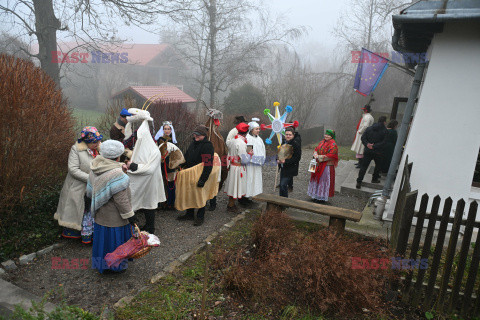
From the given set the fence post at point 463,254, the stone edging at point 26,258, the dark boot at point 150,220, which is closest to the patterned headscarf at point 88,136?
the dark boot at point 150,220

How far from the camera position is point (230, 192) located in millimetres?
6387

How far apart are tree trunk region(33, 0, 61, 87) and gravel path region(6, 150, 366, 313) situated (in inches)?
269

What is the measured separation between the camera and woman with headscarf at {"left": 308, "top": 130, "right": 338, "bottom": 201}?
672cm

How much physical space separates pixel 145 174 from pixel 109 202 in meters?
1.19

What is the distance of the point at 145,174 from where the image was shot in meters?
4.76

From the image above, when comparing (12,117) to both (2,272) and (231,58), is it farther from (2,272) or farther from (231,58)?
(231,58)

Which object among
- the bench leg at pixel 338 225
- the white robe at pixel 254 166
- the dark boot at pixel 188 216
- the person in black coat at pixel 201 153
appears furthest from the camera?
the white robe at pixel 254 166

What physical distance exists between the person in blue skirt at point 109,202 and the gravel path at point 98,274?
0.22 m

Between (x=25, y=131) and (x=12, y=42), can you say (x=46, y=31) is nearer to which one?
(x=12, y=42)

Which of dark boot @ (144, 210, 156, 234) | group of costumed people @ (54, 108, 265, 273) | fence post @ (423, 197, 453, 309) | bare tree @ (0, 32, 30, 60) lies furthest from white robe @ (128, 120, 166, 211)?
bare tree @ (0, 32, 30, 60)

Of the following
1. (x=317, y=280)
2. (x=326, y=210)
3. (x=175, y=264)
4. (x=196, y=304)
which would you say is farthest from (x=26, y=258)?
(x=326, y=210)

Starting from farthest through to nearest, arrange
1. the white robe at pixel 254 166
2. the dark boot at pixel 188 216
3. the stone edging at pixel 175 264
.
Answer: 1. the white robe at pixel 254 166
2. the dark boot at pixel 188 216
3. the stone edging at pixel 175 264

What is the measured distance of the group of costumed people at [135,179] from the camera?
3572 mm

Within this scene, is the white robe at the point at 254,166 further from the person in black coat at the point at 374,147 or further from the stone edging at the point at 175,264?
the person in black coat at the point at 374,147
